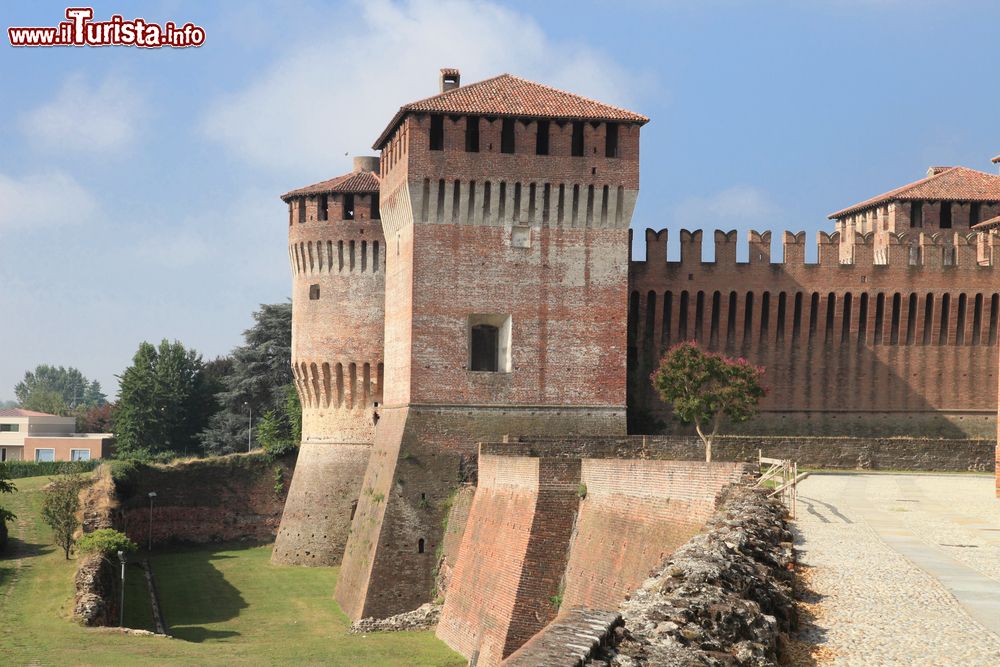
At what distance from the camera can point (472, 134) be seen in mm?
35656

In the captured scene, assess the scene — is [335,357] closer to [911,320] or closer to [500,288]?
[500,288]

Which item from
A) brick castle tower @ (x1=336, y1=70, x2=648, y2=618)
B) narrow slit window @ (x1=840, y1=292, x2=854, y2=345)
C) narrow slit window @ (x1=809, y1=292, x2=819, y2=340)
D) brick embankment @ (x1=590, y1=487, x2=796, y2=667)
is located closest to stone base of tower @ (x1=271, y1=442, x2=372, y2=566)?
brick castle tower @ (x1=336, y1=70, x2=648, y2=618)

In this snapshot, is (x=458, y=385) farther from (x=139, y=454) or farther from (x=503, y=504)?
(x=139, y=454)

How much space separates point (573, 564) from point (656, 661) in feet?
66.7

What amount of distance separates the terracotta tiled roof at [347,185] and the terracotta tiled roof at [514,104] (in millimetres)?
7031

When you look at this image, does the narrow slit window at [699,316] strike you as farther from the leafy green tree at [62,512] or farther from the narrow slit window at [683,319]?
the leafy green tree at [62,512]

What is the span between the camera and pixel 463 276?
3519 centimetres

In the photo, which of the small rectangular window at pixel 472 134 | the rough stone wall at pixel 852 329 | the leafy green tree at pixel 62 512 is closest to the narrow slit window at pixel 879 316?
the rough stone wall at pixel 852 329

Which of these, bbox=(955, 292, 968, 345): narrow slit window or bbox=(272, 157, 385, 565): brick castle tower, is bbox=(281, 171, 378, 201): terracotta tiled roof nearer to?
bbox=(272, 157, 385, 565): brick castle tower

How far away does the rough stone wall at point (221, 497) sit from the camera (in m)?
50.1

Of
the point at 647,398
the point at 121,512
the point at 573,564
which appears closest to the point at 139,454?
the point at 121,512

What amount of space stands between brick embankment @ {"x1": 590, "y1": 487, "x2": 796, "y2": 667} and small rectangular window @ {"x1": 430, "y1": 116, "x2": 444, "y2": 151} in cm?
2482

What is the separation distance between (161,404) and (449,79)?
36.7 metres

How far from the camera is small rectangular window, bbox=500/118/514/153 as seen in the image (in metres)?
35.4
